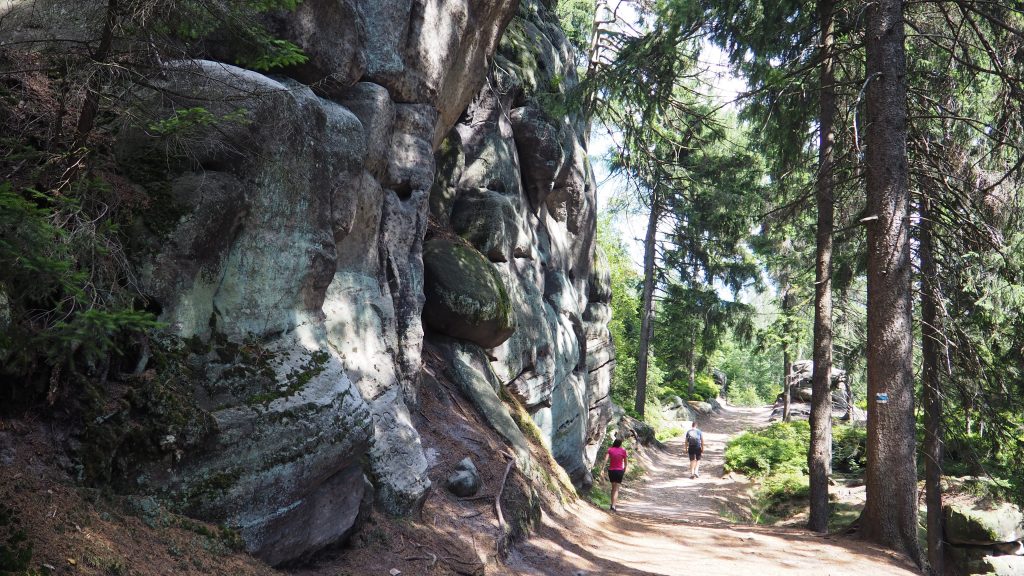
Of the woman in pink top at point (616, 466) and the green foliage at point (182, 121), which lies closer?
the green foliage at point (182, 121)

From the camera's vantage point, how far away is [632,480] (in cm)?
2095

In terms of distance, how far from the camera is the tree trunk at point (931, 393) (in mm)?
11055

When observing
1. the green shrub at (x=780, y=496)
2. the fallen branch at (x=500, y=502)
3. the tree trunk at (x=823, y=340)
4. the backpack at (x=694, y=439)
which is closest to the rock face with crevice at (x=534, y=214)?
the fallen branch at (x=500, y=502)

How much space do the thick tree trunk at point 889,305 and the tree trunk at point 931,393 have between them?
1545mm

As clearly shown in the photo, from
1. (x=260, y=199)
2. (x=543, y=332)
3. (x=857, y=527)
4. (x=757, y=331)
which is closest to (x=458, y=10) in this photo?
(x=260, y=199)

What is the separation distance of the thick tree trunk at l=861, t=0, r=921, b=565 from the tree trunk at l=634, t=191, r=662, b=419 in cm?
1527

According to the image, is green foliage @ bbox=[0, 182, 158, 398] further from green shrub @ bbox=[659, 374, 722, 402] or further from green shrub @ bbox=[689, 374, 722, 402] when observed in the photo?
green shrub @ bbox=[689, 374, 722, 402]

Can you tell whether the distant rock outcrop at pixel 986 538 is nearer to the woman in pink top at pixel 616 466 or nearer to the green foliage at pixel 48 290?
the woman in pink top at pixel 616 466

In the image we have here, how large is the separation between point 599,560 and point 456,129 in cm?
902

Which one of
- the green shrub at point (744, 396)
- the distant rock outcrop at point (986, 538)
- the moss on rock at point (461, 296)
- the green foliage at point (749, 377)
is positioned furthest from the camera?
the green foliage at point (749, 377)

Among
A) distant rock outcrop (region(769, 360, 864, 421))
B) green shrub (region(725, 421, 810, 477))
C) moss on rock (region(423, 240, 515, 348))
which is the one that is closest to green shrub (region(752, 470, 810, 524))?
green shrub (region(725, 421, 810, 477))

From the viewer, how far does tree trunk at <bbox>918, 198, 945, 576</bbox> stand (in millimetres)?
11055

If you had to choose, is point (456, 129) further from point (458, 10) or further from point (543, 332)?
point (543, 332)

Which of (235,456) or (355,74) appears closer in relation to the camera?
(235,456)
